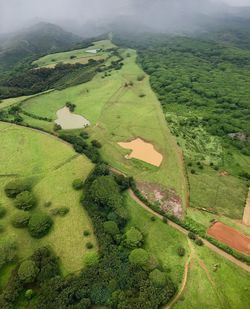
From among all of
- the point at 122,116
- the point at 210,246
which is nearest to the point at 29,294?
the point at 210,246

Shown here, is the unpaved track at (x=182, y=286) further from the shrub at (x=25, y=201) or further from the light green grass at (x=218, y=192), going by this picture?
the shrub at (x=25, y=201)

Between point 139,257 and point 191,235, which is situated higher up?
point 139,257

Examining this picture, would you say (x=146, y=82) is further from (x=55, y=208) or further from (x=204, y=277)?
(x=204, y=277)

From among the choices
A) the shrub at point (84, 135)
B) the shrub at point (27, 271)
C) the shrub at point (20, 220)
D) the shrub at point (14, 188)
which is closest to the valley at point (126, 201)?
the shrub at point (84, 135)

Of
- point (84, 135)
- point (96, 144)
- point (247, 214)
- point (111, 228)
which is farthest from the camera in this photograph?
point (84, 135)

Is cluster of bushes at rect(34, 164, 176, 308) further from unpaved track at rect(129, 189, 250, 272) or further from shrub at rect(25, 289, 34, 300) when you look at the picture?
unpaved track at rect(129, 189, 250, 272)

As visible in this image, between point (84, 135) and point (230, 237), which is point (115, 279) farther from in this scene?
point (84, 135)

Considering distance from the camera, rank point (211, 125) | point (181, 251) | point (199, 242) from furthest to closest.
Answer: point (211, 125) → point (199, 242) → point (181, 251)

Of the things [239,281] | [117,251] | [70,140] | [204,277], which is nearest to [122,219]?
[117,251]
